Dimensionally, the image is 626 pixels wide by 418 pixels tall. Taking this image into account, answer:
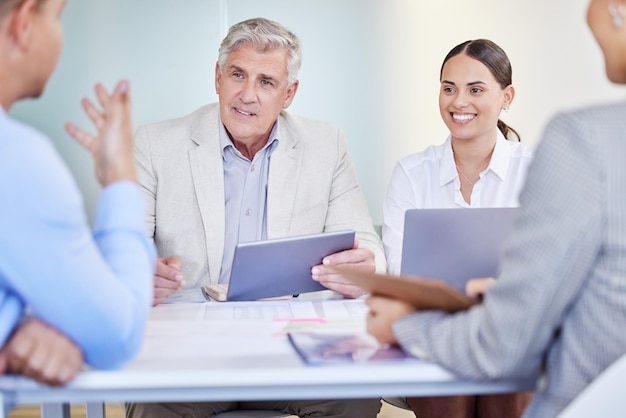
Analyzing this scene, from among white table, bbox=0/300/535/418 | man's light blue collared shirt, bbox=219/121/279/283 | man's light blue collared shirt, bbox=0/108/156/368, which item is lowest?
man's light blue collared shirt, bbox=219/121/279/283

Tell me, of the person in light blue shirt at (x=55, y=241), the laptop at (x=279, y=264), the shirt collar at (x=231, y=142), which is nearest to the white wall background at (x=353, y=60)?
the shirt collar at (x=231, y=142)

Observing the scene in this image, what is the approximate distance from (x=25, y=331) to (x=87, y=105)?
1.59 feet

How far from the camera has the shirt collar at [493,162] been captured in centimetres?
311

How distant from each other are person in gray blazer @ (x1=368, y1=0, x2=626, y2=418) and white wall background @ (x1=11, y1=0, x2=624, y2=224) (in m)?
2.99

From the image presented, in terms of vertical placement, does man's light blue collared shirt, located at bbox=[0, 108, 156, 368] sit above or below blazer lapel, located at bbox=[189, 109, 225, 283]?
above

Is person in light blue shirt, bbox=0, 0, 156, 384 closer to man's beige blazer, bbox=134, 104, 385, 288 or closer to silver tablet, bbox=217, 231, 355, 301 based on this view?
silver tablet, bbox=217, 231, 355, 301

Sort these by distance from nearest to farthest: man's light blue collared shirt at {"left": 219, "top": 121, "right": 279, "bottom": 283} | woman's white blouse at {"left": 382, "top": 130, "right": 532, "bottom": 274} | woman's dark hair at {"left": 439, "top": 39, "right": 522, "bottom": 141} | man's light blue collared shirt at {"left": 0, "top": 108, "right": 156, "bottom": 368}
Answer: man's light blue collared shirt at {"left": 0, "top": 108, "right": 156, "bottom": 368} < man's light blue collared shirt at {"left": 219, "top": 121, "right": 279, "bottom": 283} < woman's white blouse at {"left": 382, "top": 130, "right": 532, "bottom": 274} < woman's dark hair at {"left": 439, "top": 39, "right": 522, "bottom": 141}

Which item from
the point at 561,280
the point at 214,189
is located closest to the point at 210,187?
the point at 214,189

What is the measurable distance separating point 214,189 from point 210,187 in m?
0.01

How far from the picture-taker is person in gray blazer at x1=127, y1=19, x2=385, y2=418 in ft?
8.89

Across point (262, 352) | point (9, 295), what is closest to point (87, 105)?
point (9, 295)

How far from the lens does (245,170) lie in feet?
9.44

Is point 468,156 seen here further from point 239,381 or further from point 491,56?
point 239,381

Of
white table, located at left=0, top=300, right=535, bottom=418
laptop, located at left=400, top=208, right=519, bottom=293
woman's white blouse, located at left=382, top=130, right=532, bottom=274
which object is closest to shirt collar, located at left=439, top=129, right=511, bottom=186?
woman's white blouse, located at left=382, top=130, right=532, bottom=274
